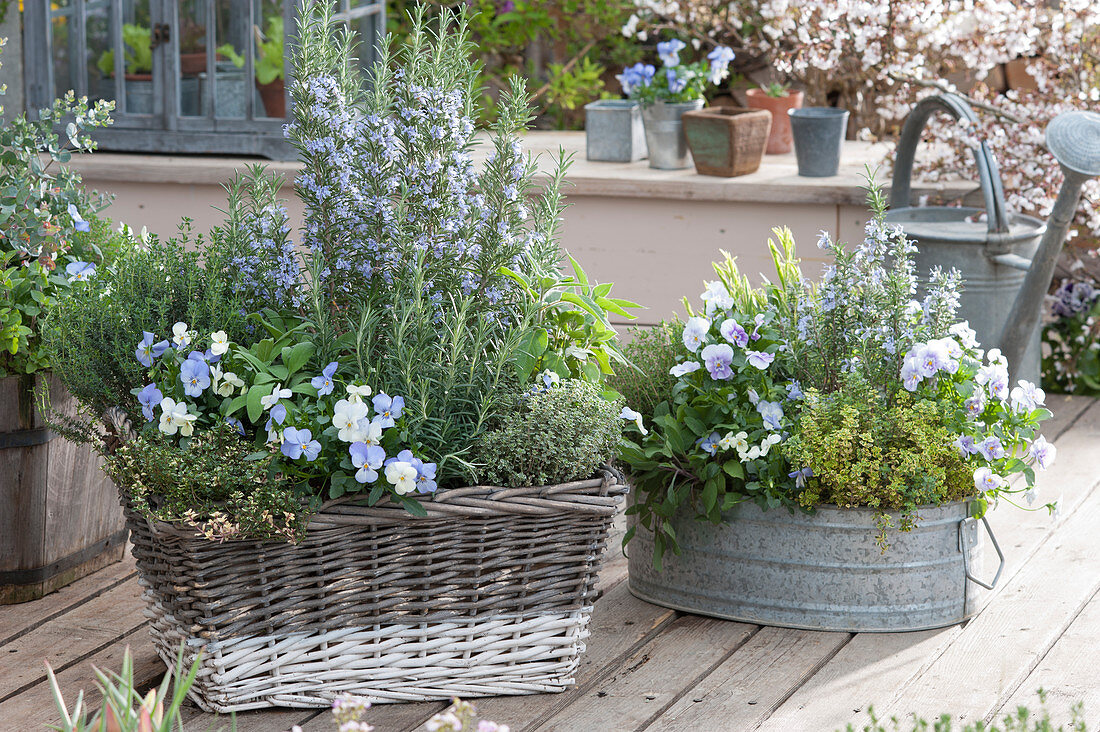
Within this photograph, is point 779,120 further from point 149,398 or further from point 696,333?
point 149,398

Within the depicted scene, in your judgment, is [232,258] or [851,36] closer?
[232,258]

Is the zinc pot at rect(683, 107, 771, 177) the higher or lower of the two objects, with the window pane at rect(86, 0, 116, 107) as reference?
lower

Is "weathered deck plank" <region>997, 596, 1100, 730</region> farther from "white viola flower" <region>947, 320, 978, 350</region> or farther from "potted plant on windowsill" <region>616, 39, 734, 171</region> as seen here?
"potted plant on windowsill" <region>616, 39, 734, 171</region>

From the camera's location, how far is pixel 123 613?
2260 millimetres

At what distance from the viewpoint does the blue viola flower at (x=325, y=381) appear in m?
1.72

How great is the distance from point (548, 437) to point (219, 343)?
1.60ft

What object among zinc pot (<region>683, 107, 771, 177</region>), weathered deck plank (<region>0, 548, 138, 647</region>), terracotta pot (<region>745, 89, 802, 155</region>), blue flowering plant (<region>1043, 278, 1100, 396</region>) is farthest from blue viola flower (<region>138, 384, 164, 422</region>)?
blue flowering plant (<region>1043, 278, 1100, 396</region>)

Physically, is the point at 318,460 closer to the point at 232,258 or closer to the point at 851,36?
the point at 232,258

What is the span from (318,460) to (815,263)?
2074mm

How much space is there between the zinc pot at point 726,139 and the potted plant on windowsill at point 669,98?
0.09 meters

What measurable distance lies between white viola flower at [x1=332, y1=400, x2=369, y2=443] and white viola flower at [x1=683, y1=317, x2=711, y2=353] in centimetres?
66

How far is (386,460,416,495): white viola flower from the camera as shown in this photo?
5.46 feet

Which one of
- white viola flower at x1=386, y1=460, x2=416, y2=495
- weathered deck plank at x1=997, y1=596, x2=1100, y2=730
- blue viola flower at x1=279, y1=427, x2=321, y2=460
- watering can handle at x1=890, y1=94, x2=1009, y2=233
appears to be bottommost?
weathered deck plank at x1=997, y1=596, x2=1100, y2=730

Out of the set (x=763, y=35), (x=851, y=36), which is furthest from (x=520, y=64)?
(x=851, y=36)
